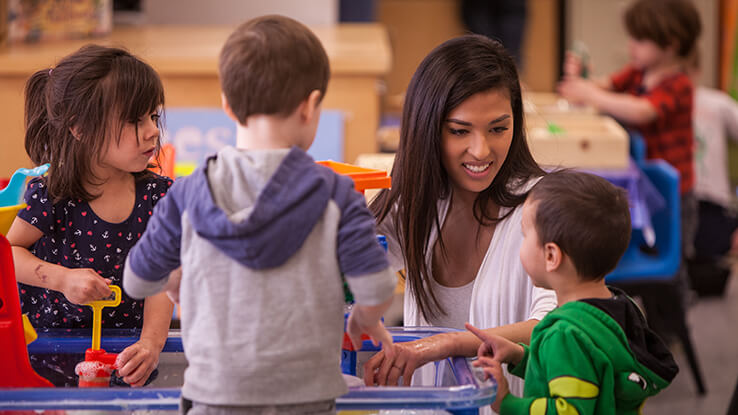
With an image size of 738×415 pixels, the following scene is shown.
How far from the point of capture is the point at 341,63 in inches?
109

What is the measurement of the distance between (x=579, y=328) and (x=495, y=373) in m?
0.12

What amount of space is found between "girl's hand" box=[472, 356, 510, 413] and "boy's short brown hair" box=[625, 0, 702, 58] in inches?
86.9

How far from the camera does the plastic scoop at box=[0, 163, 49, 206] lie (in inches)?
47.8

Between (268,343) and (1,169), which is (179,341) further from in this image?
(1,169)

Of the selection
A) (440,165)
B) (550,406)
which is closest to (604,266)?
(550,406)

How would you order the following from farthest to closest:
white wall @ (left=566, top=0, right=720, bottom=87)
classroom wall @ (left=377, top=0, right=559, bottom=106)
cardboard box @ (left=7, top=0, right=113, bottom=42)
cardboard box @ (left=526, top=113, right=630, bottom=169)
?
1. classroom wall @ (left=377, top=0, right=559, bottom=106)
2. white wall @ (left=566, top=0, right=720, bottom=87)
3. cardboard box @ (left=7, top=0, right=113, bottom=42)
4. cardboard box @ (left=526, top=113, right=630, bottom=169)

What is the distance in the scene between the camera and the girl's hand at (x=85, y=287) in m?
1.08

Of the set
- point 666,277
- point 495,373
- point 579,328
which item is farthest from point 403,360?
point 666,277

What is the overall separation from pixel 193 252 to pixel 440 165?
0.61 metres

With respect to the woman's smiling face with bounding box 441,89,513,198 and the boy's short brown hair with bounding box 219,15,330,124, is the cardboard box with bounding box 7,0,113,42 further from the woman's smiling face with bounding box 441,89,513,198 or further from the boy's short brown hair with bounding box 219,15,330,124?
the boy's short brown hair with bounding box 219,15,330,124

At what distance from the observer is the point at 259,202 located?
2.75ft

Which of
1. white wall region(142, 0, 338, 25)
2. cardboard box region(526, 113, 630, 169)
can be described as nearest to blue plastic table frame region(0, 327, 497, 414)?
cardboard box region(526, 113, 630, 169)

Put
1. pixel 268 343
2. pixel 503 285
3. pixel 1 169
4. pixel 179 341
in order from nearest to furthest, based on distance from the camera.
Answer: pixel 268 343 < pixel 179 341 < pixel 503 285 < pixel 1 169

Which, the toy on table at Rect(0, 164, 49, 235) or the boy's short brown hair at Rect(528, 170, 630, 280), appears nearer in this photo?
the boy's short brown hair at Rect(528, 170, 630, 280)
